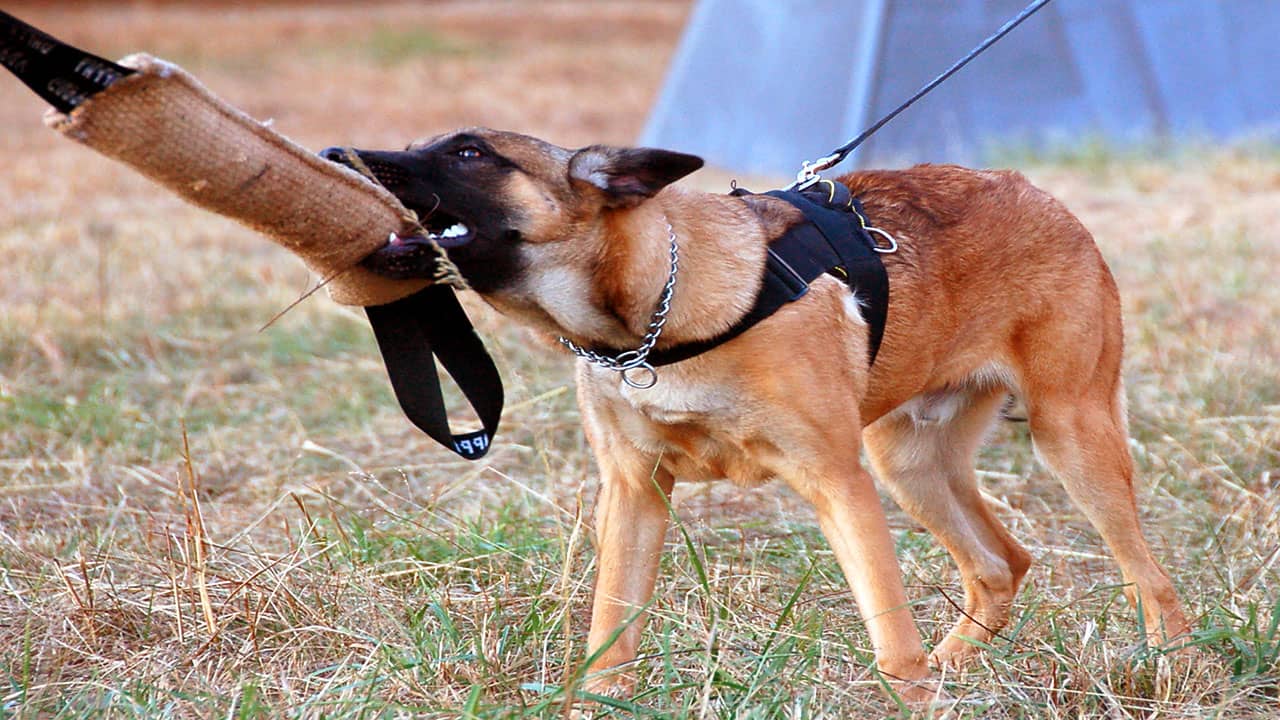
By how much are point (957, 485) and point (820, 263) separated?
1.13 meters

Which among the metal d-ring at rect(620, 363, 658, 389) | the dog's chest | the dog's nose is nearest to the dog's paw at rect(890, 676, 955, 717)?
the dog's chest

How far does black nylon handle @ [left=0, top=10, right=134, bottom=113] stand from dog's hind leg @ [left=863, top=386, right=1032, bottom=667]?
2.55 meters

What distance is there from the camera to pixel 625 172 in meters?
3.26

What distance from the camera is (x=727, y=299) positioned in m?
3.37

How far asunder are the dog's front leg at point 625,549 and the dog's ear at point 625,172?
2.43 ft

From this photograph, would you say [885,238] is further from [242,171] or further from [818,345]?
[242,171]

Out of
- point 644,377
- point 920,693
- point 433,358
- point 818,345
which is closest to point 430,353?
point 433,358

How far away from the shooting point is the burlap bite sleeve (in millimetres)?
2775

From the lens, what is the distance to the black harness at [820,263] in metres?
3.36

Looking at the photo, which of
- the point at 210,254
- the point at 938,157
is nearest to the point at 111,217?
the point at 210,254

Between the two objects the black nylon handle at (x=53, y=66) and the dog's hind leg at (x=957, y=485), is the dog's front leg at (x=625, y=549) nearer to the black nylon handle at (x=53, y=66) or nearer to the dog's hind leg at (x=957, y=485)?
the dog's hind leg at (x=957, y=485)

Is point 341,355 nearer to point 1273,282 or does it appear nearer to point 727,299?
point 727,299

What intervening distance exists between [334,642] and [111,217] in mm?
7887

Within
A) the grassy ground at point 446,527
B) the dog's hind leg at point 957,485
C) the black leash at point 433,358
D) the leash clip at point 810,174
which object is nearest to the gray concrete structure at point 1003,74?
the grassy ground at point 446,527
